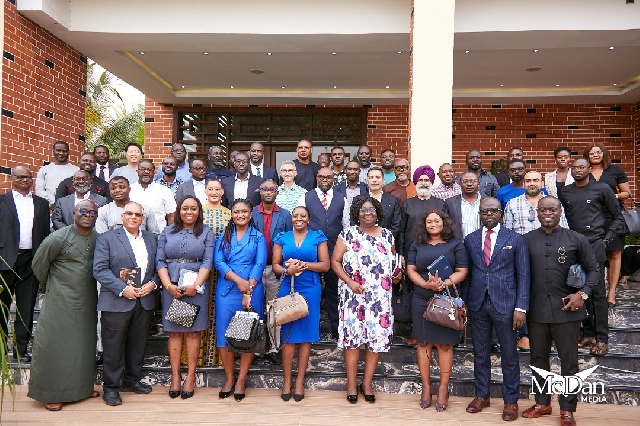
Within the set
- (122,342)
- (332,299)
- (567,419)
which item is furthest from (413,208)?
(122,342)

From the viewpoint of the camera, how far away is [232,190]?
596cm

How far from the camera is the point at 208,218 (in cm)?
511

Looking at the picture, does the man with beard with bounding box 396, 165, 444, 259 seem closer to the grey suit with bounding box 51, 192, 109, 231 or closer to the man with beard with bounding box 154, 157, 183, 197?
the man with beard with bounding box 154, 157, 183, 197

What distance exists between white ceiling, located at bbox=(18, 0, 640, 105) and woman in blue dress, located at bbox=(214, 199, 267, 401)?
155 inches

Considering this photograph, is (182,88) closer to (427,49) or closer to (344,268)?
(427,49)

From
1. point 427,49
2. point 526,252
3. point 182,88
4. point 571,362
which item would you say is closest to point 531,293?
point 526,252

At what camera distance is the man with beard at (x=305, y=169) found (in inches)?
256

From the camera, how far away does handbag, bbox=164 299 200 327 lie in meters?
4.58

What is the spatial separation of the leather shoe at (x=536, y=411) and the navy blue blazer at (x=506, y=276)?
0.83m

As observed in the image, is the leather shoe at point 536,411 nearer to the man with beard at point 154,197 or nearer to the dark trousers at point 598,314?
the dark trousers at point 598,314

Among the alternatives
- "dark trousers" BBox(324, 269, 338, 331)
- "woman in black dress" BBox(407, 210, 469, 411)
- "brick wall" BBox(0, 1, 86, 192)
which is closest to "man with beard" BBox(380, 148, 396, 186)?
"dark trousers" BBox(324, 269, 338, 331)

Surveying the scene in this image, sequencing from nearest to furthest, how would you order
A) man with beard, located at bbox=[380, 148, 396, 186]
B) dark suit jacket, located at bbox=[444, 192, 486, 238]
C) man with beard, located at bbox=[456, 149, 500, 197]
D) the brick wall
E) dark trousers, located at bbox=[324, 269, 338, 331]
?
dark suit jacket, located at bbox=[444, 192, 486, 238] → dark trousers, located at bbox=[324, 269, 338, 331] → man with beard, located at bbox=[456, 149, 500, 197] → man with beard, located at bbox=[380, 148, 396, 186] → the brick wall

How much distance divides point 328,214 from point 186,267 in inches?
59.3

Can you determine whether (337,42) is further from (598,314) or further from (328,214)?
(598,314)
